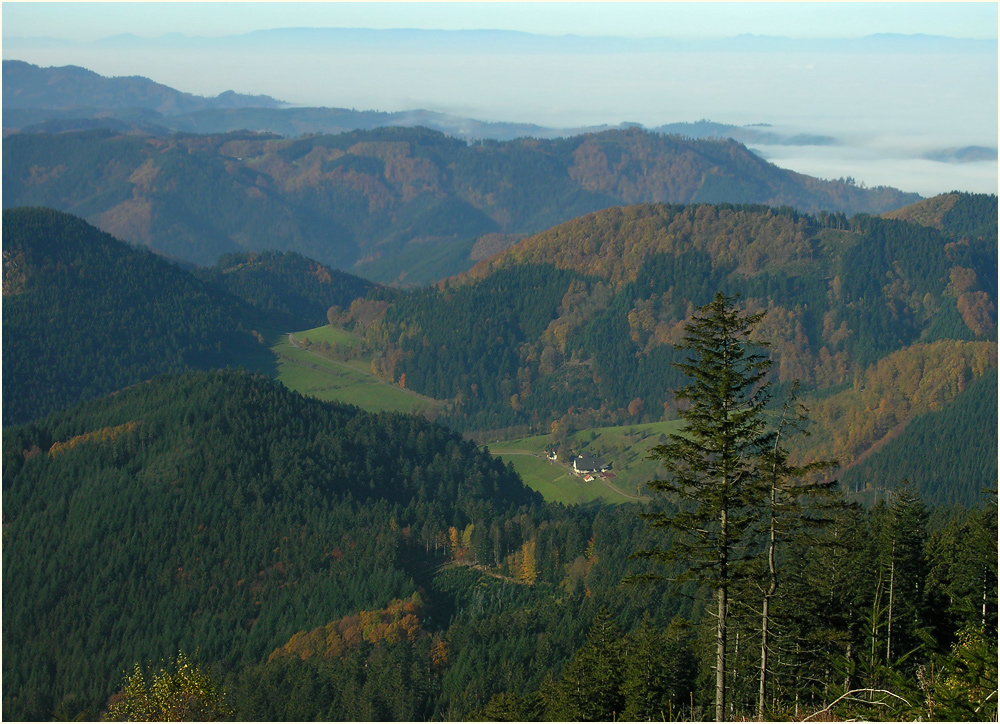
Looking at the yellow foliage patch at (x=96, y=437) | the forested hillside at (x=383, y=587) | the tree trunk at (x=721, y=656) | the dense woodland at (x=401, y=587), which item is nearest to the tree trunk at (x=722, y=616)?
the tree trunk at (x=721, y=656)

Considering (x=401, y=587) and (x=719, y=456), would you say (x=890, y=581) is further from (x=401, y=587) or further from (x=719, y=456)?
(x=401, y=587)

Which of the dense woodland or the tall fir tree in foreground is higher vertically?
A: the tall fir tree in foreground

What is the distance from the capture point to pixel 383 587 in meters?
121

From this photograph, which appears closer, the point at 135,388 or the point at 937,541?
the point at 937,541

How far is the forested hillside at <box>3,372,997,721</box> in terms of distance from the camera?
181ft

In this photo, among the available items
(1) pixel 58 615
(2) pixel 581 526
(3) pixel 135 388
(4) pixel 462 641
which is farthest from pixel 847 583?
(3) pixel 135 388

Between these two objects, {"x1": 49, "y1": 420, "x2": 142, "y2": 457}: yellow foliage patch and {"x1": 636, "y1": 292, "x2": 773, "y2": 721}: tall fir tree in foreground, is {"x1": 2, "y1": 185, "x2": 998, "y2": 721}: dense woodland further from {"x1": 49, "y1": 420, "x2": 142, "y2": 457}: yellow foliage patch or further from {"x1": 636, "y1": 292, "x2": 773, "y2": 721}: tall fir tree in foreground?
{"x1": 636, "y1": 292, "x2": 773, "y2": 721}: tall fir tree in foreground

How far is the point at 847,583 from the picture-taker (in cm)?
5547

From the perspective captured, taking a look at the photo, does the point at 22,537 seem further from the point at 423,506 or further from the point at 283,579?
the point at 423,506

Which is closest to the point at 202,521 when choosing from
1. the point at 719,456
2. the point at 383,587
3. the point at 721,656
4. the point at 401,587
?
the point at 383,587

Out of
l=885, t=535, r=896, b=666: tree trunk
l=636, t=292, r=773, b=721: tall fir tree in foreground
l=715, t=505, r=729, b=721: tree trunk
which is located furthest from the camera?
l=885, t=535, r=896, b=666: tree trunk

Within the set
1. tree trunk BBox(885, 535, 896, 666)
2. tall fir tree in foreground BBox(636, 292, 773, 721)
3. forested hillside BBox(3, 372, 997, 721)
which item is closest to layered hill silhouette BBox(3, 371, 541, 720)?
forested hillside BBox(3, 372, 997, 721)

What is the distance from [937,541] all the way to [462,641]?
48478mm

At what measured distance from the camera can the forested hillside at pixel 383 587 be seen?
55.3 meters
